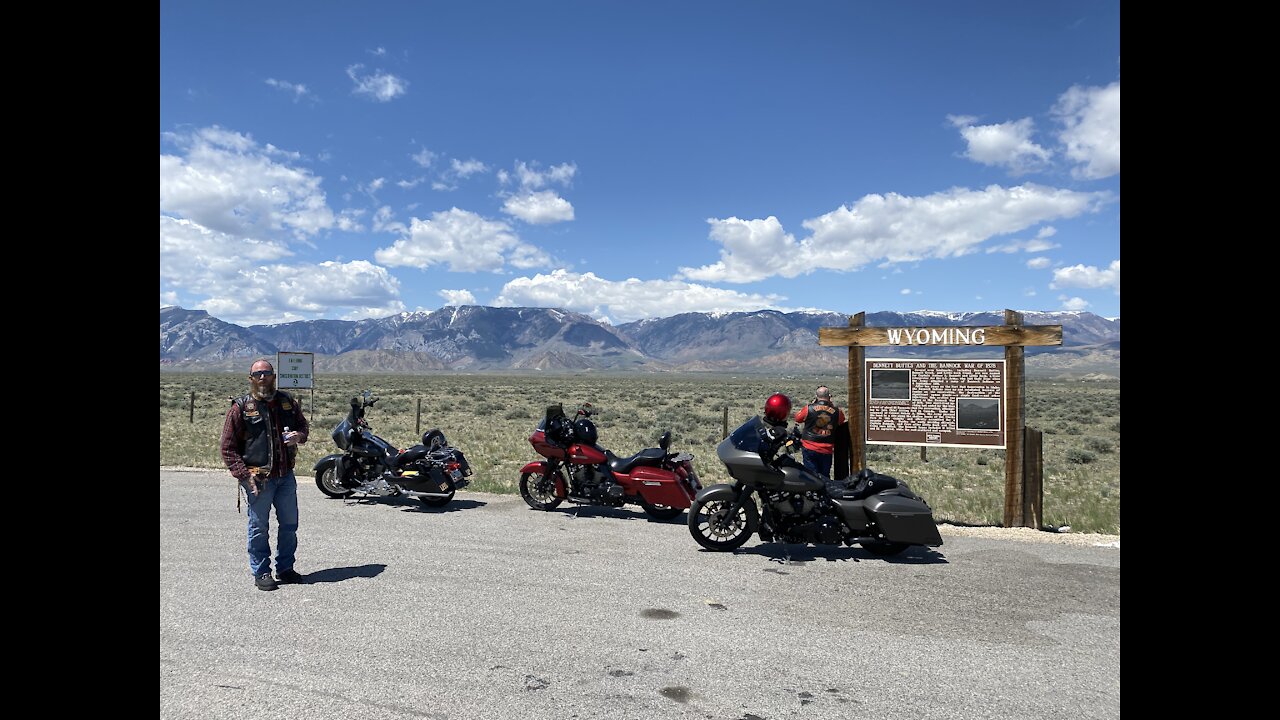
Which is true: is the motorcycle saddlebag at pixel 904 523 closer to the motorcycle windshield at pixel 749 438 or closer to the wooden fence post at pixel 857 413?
the motorcycle windshield at pixel 749 438

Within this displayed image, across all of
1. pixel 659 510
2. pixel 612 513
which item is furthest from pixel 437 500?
pixel 659 510

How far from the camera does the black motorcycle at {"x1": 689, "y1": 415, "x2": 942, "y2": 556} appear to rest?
750cm

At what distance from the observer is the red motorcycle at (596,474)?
30.8 ft

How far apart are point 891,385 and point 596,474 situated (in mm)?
4333

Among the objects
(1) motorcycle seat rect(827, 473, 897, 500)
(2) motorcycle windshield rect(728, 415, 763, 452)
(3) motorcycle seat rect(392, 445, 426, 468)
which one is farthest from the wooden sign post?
(3) motorcycle seat rect(392, 445, 426, 468)

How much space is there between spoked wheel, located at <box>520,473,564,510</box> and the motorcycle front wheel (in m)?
2.82

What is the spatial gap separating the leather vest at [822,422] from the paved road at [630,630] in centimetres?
206

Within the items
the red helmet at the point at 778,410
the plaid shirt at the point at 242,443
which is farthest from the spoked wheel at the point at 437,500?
the red helmet at the point at 778,410

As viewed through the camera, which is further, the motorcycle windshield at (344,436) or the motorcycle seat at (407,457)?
the motorcycle windshield at (344,436)

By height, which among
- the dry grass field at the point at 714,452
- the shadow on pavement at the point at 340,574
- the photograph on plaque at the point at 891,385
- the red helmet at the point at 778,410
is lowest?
the dry grass field at the point at 714,452

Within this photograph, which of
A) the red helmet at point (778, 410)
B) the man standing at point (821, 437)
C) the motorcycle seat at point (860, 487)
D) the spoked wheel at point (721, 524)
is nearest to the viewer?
the red helmet at point (778, 410)

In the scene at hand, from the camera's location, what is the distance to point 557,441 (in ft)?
33.6

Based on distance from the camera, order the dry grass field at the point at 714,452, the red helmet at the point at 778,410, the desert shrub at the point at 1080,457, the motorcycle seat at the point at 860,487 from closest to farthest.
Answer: the red helmet at the point at 778,410 < the motorcycle seat at the point at 860,487 < the dry grass field at the point at 714,452 < the desert shrub at the point at 1080,457

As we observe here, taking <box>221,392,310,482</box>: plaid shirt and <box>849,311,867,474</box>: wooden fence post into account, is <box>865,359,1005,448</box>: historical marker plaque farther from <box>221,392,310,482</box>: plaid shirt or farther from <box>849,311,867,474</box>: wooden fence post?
<box>221,392,310,482</box>: plaid shirt
